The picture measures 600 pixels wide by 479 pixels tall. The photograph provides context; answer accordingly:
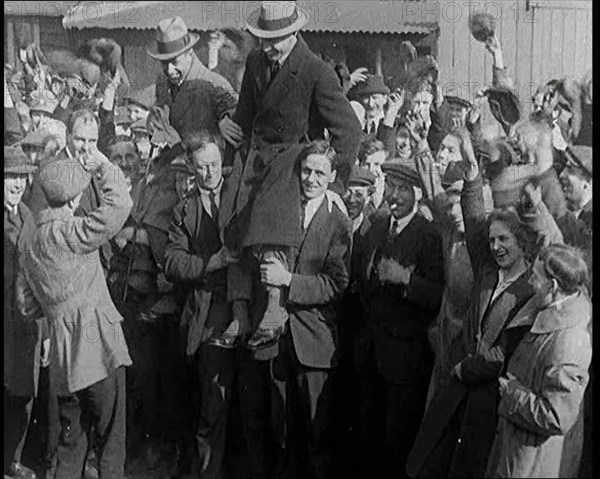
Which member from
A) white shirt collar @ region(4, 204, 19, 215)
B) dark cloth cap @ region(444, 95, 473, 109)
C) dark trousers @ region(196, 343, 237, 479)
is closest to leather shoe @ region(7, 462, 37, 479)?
dark trousers @ region(196, 343, 237, 479)

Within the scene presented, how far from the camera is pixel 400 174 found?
4203 mm

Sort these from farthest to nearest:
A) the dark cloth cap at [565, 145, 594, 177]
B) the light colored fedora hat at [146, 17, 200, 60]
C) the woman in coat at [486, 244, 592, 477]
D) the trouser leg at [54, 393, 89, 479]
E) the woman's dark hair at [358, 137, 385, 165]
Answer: the trouser leg at [54, 393, 89, 479], the light colored fedora hat at [146, 17, 200, 60], the woman's dark hair at [358, 137, 385, 165], the dark cloth cap at [565, 145, 594, 177], the woman in coat at [486, 244, 592, 477]

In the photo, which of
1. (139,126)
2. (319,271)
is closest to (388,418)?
(319,271)

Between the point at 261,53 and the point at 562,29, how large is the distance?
40.0 inches

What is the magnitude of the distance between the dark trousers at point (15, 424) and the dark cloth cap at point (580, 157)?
6.80 feet

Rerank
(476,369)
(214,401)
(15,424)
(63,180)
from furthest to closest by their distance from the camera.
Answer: (15,424) < (63,180) < (214,401) < (476,369)

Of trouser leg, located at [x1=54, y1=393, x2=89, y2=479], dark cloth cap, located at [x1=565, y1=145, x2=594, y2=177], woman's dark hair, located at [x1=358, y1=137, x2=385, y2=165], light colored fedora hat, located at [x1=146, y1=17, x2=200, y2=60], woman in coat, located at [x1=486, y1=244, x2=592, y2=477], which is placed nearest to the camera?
woman in coat, located at [x1=486, y1=244, x2=592, y2=477]

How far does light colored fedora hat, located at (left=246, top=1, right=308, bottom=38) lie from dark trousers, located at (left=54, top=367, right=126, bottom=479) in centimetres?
128

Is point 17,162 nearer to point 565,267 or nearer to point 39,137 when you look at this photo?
point 39,137

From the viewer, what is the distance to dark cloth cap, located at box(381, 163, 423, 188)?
4.20 metres

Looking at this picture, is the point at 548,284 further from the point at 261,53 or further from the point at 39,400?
the point at 39,400

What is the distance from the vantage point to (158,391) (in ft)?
14.4

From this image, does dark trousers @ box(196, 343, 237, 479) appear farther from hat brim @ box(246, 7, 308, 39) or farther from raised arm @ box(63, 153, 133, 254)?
hat brim @ box(246, 7, 308, 39)

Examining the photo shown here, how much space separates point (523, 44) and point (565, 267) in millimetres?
760
